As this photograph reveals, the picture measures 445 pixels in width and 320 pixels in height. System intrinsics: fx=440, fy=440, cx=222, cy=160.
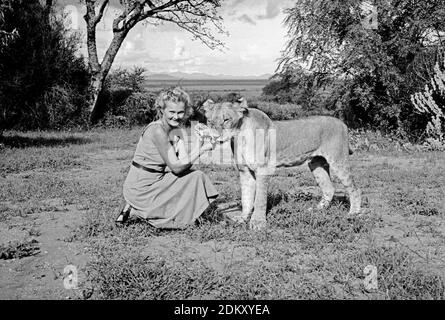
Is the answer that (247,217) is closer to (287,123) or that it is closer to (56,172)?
(287,123)

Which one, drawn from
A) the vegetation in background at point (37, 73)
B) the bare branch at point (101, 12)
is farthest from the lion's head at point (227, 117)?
the bare branch at point (101, 12)

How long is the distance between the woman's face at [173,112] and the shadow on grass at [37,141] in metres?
9.53

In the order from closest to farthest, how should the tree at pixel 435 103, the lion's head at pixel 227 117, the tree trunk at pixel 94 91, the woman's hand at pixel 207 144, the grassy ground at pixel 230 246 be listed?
1. the grassy ground at pixel 230 246
2. the woman's hand at pixel 207 144
3. the lion's head at pixel 227 117
4. the tree at pixel 435 103
5. the tree trunk at pixel 94 91

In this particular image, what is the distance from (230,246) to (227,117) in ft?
5.30

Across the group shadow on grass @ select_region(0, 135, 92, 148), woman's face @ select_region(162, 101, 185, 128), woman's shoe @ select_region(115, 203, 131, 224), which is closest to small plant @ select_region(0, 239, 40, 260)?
woman's shoe @ select_region(115, 203, 131, 224)

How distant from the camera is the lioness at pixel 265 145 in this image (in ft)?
18.7

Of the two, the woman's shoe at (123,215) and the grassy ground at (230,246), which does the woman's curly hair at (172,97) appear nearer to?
the woman's shoe at (123,215)

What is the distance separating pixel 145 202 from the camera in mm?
5762

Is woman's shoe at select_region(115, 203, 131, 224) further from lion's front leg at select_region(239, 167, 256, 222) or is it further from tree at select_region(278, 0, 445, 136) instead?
tree at select_region(278, 0, 445, 136)

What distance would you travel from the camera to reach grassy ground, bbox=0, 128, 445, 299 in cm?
399

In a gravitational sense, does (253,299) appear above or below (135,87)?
below

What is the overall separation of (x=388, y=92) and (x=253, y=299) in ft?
44.3

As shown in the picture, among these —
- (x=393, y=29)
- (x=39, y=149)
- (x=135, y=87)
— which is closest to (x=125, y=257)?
(x=39, y=149)

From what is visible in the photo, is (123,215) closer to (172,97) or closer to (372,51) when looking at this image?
(172,97)
